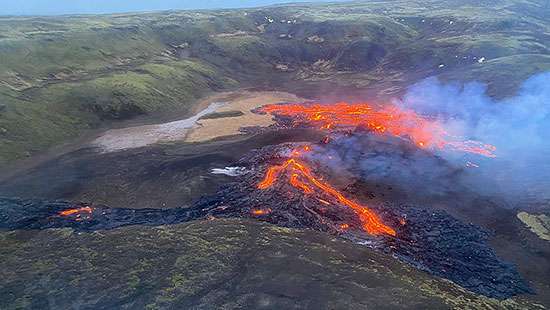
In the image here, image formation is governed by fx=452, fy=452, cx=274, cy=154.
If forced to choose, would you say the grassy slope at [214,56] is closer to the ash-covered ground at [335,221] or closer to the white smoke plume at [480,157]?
the white smoke plume at [480,157]

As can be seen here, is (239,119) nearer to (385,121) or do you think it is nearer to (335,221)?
(385,121)

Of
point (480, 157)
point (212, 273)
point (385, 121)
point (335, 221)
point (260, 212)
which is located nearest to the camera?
point (212, 273)

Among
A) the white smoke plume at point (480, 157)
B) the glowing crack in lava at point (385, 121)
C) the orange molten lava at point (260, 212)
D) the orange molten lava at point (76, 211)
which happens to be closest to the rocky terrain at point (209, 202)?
the orange molten lava at point (260, 212)

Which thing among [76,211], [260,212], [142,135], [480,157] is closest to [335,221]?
[260,212]

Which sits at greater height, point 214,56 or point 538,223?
point 538,223

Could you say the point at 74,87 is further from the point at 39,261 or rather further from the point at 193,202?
the point at 39,261

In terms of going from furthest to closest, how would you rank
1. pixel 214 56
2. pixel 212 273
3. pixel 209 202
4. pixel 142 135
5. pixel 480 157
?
1. pixel 214 56
2. pixel 142 135
3. pixel 480 157
4. pixel 209 202
5. pixel 212 273

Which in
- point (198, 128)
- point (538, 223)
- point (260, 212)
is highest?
point (260, 212)
